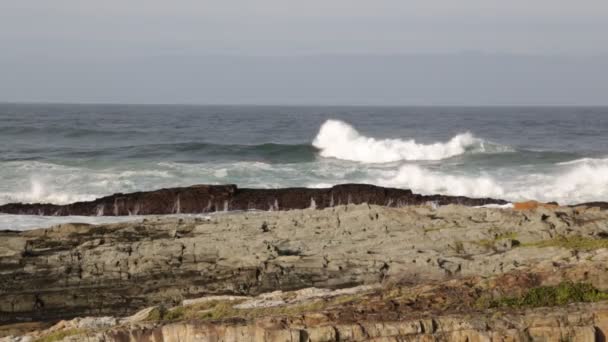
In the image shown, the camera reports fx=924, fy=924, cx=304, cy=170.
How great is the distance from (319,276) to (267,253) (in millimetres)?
1805

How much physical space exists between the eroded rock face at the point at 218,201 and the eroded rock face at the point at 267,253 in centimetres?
817

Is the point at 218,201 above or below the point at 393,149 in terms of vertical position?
below

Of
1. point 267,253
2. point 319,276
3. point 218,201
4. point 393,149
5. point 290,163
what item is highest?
point 393,149

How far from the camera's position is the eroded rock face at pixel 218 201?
1286 inches

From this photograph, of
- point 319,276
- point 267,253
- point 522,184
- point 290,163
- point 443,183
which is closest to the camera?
point 319,276

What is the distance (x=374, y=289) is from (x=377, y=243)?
470 centimetres

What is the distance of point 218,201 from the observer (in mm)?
33031

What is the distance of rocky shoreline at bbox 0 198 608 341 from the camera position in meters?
14.2

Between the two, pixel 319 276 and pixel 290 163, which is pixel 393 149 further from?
pixel 319 276

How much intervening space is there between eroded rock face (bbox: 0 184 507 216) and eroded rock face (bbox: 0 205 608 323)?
8167mm

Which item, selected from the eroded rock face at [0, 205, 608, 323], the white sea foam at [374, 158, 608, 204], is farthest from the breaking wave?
the eroded rock face at [0, 205, 608, 323]

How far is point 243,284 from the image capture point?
19609 millimetres

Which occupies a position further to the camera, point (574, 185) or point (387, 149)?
point (387, 149)

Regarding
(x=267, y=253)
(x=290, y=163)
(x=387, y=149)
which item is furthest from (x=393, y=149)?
(x=267, y=253)
